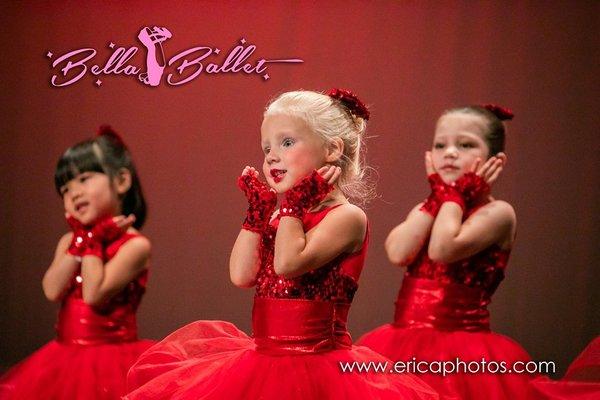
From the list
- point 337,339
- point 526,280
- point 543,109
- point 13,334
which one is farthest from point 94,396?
point 543,109

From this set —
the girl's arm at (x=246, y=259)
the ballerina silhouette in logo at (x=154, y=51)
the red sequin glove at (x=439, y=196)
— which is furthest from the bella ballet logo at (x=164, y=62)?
the girl's arm at (x=246, y=259)

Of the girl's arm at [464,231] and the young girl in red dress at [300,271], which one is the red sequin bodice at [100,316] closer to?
the young girl in red dress at [300,271]

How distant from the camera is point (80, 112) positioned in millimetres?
3574

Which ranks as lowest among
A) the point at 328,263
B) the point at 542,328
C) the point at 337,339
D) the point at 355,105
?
the point at 542,328

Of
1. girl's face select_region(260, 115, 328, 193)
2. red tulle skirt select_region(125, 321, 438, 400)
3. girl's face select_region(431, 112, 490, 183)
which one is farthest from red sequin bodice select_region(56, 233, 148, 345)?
girl's face select_region(431, 112, 490, 183)

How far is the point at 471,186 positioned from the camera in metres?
2.82

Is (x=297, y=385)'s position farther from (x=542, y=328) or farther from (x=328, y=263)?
(x=542, y=328)

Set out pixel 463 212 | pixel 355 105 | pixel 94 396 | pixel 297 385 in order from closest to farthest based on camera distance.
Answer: pixel 297 385, pixel 355 105, pixel 94 396, pixel 463 212

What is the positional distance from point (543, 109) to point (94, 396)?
209 cm

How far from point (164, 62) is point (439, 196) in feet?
3.86

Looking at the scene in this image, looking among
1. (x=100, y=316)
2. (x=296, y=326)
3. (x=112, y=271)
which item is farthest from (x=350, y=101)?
(x=100, y=316)

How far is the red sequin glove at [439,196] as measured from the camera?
9.18 feet

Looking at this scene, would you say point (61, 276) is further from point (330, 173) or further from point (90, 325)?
point (330, 173)

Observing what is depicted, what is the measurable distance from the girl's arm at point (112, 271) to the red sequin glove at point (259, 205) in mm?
727
